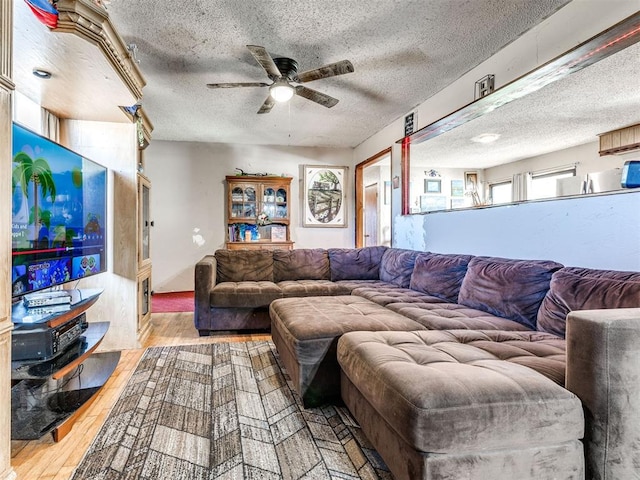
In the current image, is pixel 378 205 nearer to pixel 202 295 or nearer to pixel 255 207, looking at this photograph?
pixel 255 207

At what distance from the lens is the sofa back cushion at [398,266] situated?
3414 mm

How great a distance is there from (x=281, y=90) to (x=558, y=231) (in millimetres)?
2250

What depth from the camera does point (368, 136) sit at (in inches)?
207

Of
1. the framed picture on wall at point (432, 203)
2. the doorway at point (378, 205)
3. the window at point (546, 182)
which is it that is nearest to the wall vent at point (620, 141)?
the window at point (546, 182)

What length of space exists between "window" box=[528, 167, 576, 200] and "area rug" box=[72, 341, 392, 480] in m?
1.89

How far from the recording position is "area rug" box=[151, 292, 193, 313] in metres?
4.41

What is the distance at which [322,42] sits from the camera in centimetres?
260

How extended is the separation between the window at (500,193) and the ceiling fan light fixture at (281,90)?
5.88ft

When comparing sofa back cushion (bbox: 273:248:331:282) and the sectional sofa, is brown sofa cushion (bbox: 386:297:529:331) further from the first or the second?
sofa back cushion (bbox: 273:248:331:282)

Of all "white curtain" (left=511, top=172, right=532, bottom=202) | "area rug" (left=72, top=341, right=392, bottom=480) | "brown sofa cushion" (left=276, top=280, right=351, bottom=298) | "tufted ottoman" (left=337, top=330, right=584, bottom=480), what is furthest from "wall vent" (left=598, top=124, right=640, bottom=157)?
"brown sofa cushion" (left=276, top=280, right=351, bottom=298)

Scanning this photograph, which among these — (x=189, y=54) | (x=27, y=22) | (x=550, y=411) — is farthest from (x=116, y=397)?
(x=189, y=54)

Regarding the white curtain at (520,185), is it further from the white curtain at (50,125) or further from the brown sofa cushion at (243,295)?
the white curtain at (50,125)

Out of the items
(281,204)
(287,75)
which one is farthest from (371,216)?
(287,75)

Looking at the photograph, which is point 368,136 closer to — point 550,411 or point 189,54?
point 189,54
